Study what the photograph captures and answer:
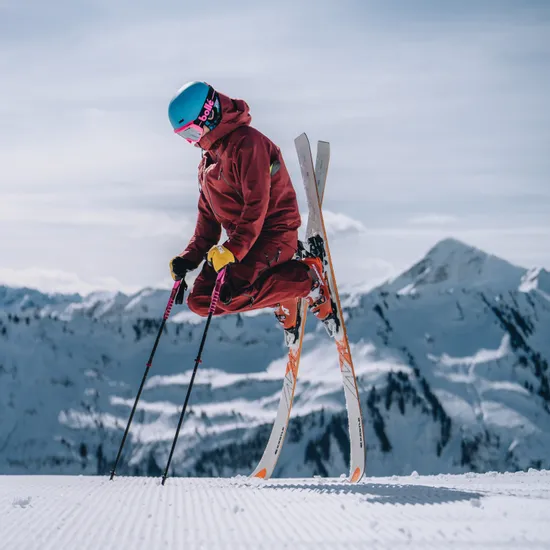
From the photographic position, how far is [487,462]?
13075cm

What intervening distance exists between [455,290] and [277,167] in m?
169

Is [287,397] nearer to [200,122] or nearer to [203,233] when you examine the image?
[203,233]

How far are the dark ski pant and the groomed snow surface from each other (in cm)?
194

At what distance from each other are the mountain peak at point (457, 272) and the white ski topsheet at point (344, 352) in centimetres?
16471

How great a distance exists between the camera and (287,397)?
34.5 ft

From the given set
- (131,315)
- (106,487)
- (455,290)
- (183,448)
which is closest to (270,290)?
(106,487)

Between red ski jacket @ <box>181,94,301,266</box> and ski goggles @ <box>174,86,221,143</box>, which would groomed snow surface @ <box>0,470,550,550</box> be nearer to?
red ski jacket @ <box>181,94,301,266</box>

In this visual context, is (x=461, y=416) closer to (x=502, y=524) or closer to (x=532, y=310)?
(x=532, y=310)

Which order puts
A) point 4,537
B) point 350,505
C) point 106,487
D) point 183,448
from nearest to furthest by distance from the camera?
point 4,537, point 350,505, point 106,487, point 183,448

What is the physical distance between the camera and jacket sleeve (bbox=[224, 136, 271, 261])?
23.5 ft

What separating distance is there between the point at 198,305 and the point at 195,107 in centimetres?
201

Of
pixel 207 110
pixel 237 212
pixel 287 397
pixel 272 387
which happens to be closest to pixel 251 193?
pixel 237 212

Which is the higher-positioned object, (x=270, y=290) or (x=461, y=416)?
(x=270, y=290)

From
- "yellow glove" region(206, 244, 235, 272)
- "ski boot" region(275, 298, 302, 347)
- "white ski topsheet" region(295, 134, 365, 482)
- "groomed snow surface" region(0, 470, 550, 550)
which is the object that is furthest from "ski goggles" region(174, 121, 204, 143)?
"groomed snow surface" region(0, 470, 550, 550)
